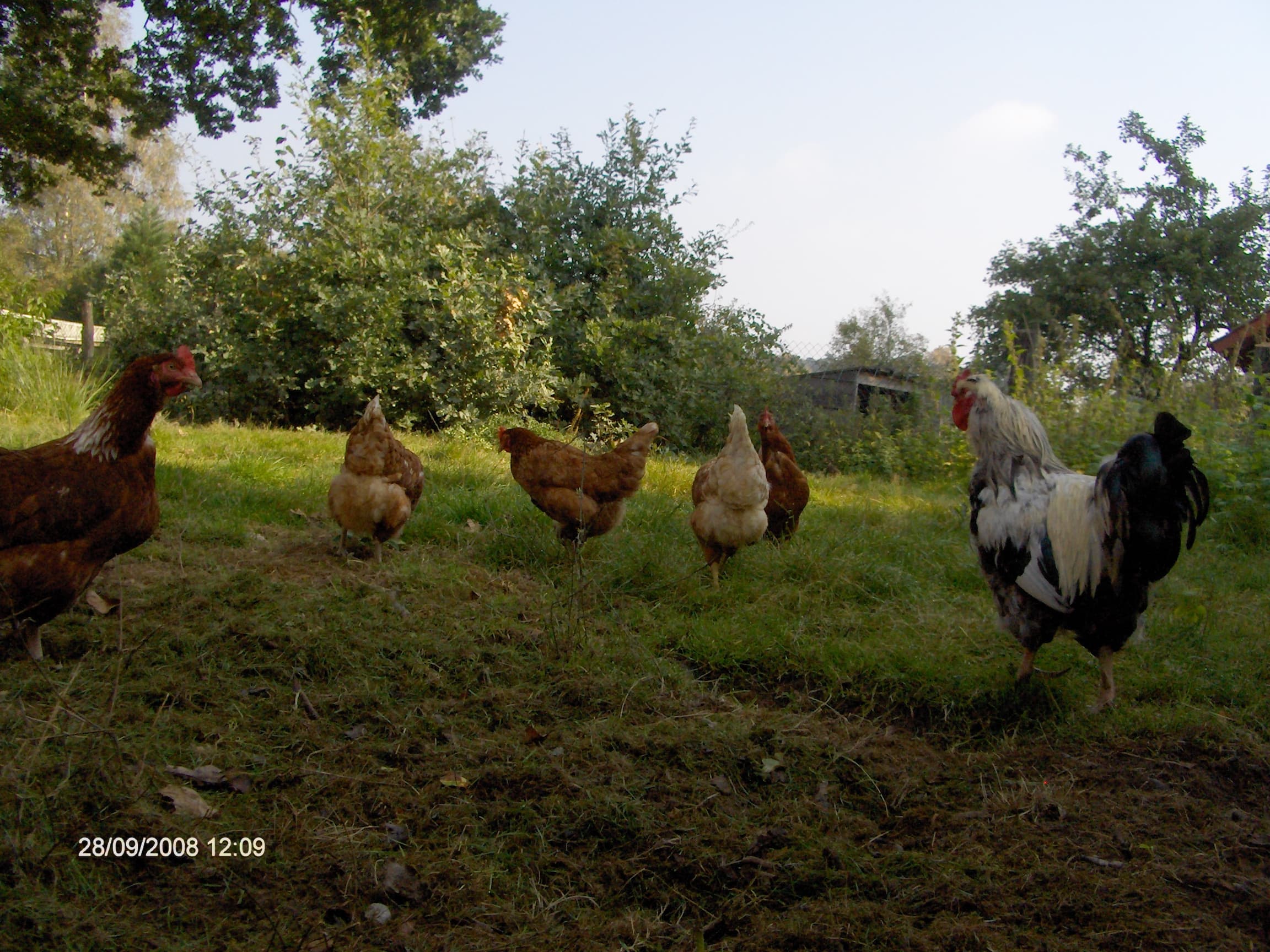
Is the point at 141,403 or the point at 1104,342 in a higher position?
the point at 1104,342

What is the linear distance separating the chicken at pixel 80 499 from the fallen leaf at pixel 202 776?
33.7 inches

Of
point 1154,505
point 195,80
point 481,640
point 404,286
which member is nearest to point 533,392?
point 404,286

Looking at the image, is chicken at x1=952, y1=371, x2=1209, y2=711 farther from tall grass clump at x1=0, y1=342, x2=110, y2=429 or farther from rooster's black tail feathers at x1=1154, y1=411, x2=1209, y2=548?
tall grass clump at x1=0, y1=342, x2=110, y2=429

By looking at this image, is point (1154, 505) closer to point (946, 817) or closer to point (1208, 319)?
point (946, 817)

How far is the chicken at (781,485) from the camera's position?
18.2 feet

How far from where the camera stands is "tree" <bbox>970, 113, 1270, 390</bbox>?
19969 mm

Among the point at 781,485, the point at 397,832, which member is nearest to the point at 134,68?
the point at 781,485

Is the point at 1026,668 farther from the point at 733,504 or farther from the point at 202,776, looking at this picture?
the point at 202,776

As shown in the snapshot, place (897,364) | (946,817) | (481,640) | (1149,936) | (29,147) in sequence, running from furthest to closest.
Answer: (897,364), (29,147), (481,640), (946,817), (1149,936)

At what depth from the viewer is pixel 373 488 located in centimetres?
468

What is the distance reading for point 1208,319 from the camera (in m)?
20.1

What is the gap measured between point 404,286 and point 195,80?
9.37 ft

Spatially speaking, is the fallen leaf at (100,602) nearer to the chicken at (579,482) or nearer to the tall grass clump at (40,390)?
the chicken at (579,482)

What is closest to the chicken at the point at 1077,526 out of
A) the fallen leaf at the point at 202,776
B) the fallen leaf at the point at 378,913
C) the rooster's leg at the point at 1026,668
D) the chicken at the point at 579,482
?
the rooster's leg at the point at 1026,668
